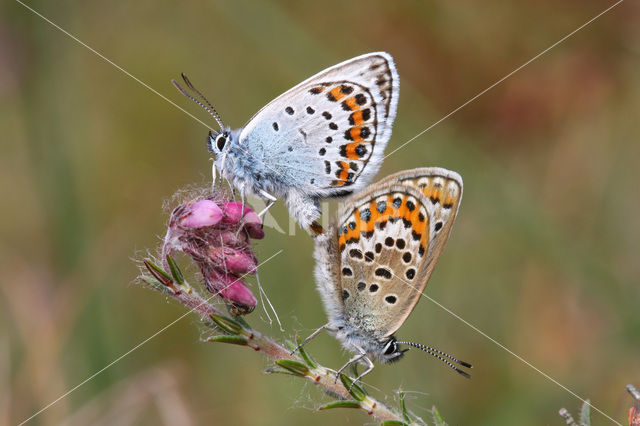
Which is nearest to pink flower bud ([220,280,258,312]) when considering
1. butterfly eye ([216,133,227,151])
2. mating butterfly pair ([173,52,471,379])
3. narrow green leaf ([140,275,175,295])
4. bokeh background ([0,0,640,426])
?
narrow green leaf ([140,275,175,295])

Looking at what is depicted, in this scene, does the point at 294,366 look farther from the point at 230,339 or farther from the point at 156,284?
the point at 156,284

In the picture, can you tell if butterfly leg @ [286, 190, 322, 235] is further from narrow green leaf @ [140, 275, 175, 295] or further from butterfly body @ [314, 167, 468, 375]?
narrow green leaf @ [140, 275, 175, 295]

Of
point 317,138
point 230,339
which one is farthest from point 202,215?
point 317,138

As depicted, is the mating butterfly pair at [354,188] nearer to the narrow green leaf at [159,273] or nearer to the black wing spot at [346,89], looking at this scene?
the black wing spot at [346,89]

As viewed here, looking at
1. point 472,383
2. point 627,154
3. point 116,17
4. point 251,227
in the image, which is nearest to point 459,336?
point 472,383

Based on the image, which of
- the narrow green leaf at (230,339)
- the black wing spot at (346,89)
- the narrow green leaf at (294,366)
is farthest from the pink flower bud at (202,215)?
the black wing spot at (346,89)

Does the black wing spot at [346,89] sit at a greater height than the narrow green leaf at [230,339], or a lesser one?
greater
